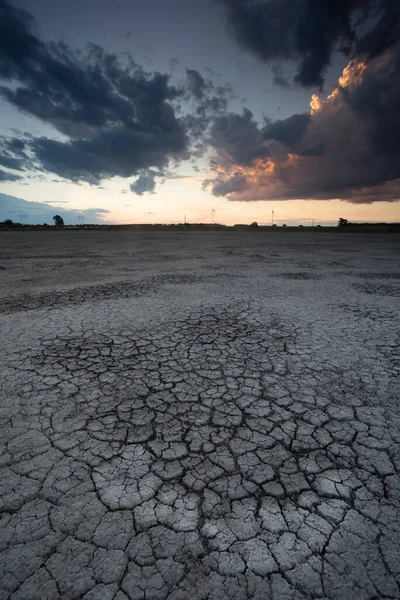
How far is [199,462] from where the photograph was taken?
173 centimetres

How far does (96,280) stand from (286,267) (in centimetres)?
596

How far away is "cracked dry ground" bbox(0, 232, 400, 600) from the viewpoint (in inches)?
47.1

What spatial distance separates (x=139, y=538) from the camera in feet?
4.30

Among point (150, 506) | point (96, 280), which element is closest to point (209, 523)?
point (150, 506)

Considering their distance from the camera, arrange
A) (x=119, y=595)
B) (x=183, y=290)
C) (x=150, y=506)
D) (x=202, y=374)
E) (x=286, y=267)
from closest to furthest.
Result: (x=119, y=595) < (x=150, y=506) < (x=202, y=374) < (x=183, y=290) < (x=286, y=267)

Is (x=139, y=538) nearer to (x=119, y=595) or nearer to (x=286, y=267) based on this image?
(x=119, y=595)

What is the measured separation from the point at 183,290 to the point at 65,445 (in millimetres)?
4331

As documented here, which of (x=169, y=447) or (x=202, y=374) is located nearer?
(x=169, y=447)

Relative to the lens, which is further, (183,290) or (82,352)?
(183,290)

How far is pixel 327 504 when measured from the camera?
4.85ft

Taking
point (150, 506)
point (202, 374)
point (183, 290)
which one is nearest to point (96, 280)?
point (183, 290)

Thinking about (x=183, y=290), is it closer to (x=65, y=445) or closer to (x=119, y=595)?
(x=65, y=445)

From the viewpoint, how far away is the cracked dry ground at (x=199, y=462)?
1.20 m

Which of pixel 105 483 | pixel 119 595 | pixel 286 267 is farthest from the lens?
pixel 286 267
